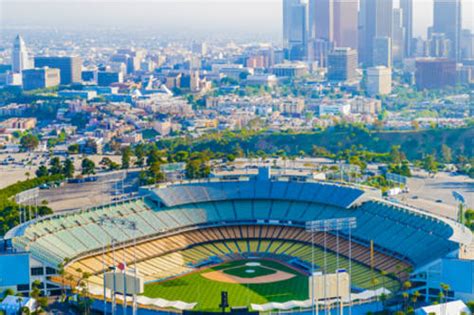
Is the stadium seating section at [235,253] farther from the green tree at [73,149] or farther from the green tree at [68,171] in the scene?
the green tree at [73,149]

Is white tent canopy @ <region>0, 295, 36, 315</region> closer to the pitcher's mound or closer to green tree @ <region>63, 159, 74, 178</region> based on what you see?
the pitcher's mound

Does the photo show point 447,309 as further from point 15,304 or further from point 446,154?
point 446,154

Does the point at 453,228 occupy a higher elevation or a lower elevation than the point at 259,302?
higher

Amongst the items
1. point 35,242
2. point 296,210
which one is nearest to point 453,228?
point 296,210

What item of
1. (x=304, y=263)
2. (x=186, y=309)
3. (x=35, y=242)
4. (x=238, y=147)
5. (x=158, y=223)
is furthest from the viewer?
(x=238, y=147)

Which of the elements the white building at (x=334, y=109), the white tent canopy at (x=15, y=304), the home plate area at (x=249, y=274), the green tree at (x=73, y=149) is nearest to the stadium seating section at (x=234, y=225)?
the home plate area at (x=249, y=274)

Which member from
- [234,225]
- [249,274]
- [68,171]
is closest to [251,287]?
[249,274]

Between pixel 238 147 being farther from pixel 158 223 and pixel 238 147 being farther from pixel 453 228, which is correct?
pixel 453 228
